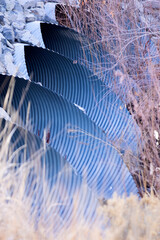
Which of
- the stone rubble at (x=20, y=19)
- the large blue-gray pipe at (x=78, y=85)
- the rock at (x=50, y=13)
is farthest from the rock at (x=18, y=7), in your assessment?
the large blue-gray pipe at (x=78, y=85)

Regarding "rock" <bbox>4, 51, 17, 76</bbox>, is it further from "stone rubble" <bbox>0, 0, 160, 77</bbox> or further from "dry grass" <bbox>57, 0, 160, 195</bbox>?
"dry grass" <bbox>57, 0, 160, 195</bbox>

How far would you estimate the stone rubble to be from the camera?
18.2 feet

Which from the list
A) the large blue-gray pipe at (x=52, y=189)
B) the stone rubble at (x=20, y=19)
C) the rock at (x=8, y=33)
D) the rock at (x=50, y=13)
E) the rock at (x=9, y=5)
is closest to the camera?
the large blue-gray pipe at (x=52, y=189)

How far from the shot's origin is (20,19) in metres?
6.82

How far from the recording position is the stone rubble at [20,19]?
18.2 ft

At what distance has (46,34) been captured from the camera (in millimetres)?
6859

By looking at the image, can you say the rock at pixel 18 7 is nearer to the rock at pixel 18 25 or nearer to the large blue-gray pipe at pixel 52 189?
the rock at pixel 18 25

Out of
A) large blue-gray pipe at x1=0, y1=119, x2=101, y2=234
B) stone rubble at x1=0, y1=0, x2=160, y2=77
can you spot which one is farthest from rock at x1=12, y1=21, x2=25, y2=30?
large blue-gray pipe at x1=0, y1=119, x2=101, y2=234

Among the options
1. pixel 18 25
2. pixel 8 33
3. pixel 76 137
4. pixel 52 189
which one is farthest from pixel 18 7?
pixel 52 189

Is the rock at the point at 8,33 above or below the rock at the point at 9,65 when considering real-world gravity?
above

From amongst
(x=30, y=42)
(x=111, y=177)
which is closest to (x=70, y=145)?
(x=111, y=177)

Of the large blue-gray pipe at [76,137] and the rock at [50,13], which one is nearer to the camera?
the large blue-gray pipe at [76,137]

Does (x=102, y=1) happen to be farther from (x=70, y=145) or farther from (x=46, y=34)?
(x=70, y=145)

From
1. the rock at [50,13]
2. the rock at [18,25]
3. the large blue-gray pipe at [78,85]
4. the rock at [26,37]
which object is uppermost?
the rock at [50,13]
